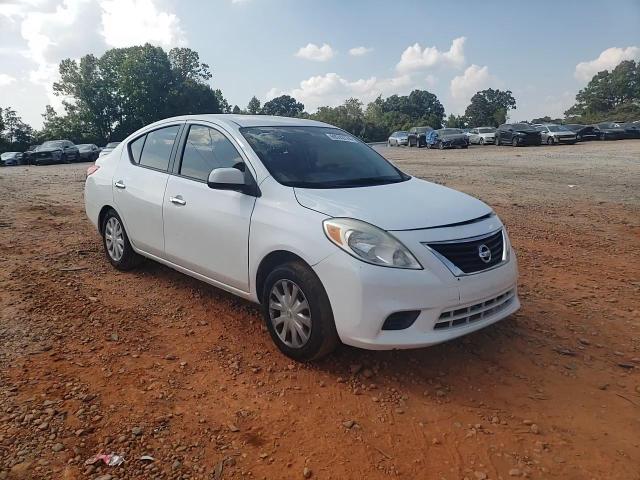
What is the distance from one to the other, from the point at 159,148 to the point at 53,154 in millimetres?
30593

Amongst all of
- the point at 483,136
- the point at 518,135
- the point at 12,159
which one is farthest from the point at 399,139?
the point at 12,159

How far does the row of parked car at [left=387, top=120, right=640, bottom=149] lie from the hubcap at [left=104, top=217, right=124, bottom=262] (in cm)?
3084

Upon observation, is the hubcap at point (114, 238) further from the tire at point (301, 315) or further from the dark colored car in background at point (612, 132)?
the dark colored car in background at point (612, 132)

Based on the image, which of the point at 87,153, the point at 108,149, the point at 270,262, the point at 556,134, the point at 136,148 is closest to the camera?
the point at 270,262

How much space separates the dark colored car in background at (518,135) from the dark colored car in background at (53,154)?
28329 millimetres

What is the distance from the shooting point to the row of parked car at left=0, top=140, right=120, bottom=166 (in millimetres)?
31094

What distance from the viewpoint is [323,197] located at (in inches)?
136

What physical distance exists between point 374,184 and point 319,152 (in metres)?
0.56

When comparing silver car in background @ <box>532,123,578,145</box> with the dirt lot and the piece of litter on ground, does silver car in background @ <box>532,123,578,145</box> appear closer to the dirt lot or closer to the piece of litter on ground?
the dirt lot

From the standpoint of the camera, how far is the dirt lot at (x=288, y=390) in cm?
252

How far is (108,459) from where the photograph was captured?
99.0 inches

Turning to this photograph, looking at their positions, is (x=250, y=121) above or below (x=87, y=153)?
above

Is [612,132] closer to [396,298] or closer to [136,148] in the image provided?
[136,148]

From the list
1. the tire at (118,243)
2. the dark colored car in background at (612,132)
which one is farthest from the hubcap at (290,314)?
the dark colored car in background at (612,132)
